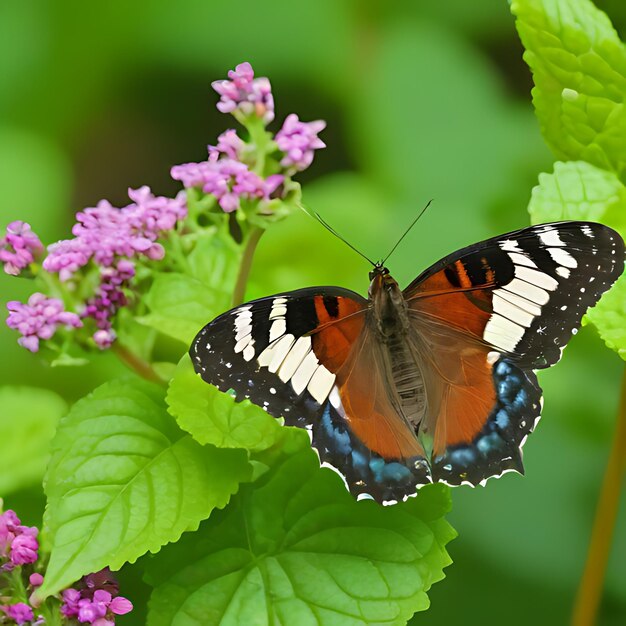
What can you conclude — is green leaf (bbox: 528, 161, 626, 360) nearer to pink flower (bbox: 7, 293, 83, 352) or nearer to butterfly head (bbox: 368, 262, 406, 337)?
butterfly head (bbox: 368, 262, 406, 337)

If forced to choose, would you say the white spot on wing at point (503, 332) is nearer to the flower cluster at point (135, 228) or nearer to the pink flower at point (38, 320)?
the flower cluster at point (135, 228)

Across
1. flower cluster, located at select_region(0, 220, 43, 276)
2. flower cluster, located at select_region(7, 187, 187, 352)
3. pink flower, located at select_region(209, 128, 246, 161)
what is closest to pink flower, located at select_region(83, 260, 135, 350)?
flower cluster, located at select_region(7, 187, 187, 352)

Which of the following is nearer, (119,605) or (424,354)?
(119,605)

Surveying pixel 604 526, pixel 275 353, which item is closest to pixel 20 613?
pixel 275 353

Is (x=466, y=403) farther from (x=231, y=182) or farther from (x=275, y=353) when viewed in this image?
(x=231, y=182)

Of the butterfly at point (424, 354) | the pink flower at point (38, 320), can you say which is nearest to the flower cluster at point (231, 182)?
the butterfly at point (424, 354)
